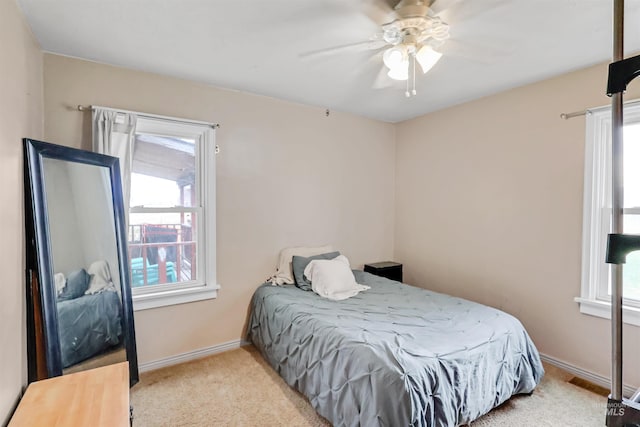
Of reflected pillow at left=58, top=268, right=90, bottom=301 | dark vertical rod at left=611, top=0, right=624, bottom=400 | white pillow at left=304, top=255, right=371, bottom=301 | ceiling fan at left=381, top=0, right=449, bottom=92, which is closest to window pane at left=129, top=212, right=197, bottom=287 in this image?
reflected pillow at left=58, top=268, right=90, bottom=301

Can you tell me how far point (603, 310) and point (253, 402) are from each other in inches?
100

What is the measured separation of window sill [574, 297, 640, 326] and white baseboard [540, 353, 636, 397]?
442 millimetres

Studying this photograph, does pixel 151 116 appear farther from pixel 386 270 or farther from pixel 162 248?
pixel 386 270

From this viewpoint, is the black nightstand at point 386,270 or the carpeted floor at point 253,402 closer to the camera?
the carpeted floor at point 253,402

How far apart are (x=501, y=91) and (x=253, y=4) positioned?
2.31 m

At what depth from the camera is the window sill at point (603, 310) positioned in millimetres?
2213

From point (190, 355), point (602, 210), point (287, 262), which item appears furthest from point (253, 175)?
point (602, 210)

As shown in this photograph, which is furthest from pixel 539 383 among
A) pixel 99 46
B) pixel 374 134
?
pixel 99 46

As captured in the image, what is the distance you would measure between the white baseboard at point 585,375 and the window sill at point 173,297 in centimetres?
283

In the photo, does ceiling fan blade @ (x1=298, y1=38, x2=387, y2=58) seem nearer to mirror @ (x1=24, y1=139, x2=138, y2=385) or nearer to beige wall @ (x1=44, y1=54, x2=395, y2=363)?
beige wall @ (x1=44, y1=54, x2=395, y2=363)

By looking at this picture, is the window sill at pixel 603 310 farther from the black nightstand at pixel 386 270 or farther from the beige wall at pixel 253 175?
the beige wall at pixel 253 175

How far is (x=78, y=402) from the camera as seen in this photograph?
1.38 meters

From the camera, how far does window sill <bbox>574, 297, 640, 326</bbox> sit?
221 cm

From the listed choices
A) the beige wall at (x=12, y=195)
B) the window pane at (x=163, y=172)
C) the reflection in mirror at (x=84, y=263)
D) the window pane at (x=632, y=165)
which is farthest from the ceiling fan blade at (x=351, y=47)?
the window pane at (x=632, y=165)
